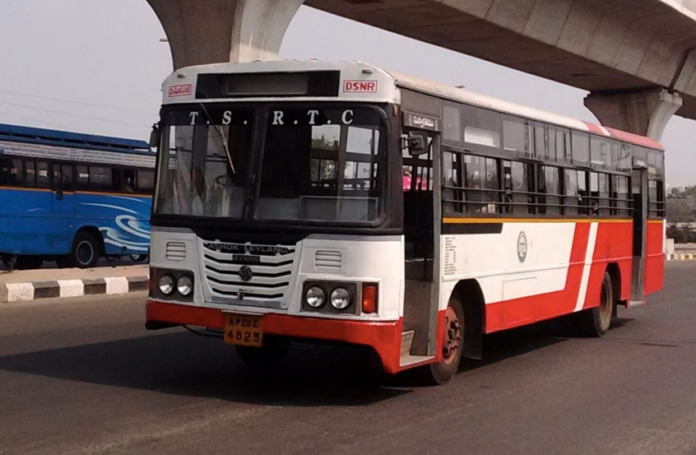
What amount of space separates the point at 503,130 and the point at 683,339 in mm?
4607

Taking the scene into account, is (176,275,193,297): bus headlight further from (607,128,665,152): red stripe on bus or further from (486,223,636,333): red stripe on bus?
(607,128,665,152): red stripe on bus

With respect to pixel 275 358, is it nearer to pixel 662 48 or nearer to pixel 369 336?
pixel 369 336

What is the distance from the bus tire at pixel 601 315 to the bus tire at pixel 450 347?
4248 millimetres

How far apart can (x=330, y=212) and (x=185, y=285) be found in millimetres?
1388

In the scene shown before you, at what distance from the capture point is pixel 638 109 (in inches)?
1303

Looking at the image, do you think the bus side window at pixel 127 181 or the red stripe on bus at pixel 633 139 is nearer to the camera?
the red stripe on bus at pixel 633 139

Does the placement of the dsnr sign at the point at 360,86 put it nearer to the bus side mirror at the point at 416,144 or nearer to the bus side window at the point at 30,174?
the bus side mirror at the point at 416,144

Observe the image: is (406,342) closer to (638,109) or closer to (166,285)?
(166,285)

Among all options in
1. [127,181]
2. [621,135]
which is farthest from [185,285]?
[127,181]

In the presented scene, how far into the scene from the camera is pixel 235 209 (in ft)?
26.1

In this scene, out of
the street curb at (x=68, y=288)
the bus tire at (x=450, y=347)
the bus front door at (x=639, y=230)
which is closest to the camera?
the bus tire at (x=450, y=347)

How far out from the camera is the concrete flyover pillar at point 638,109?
32688mm

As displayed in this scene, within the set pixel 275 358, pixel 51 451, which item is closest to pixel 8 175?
pixel 275 358

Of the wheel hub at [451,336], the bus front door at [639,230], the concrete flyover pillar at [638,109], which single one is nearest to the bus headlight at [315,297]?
the wheel hub at [451,336]
